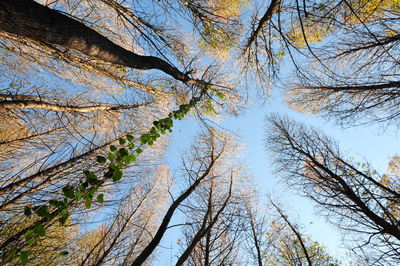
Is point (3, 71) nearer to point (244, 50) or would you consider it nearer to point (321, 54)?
point (244, 50)

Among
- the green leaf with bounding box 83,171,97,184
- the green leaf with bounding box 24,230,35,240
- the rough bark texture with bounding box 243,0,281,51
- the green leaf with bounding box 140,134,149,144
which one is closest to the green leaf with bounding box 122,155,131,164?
the green leaf with bounding box 83,171,97,184

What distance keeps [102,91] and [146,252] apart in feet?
13.8

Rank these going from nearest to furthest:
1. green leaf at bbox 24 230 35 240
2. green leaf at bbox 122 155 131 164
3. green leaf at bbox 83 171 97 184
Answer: green leaf at bbox 24 230 35 240
green leaf at bbox 83 171 97 184
green leaf at bbox 122 155 131 164

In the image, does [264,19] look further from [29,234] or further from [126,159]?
[29,234]

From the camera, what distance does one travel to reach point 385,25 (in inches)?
147

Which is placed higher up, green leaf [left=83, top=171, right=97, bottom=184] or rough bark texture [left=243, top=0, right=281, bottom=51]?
rough bark texture [left=243, top=0, right=281, bottom=51]

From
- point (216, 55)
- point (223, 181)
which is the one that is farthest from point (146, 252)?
point (216, 55)

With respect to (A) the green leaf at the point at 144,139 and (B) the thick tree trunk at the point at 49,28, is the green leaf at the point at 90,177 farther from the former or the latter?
(B) the thick tree trunk at the point at 49,28

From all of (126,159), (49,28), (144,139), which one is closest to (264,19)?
(144,139)

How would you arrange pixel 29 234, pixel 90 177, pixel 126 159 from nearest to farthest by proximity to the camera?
pixel 29 234 → pixel 90 177 → pixel 126 159

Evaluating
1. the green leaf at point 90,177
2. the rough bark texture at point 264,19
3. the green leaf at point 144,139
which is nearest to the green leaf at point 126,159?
the green leaf at point 90,177

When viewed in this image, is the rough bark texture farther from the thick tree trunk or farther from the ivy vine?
the ivy vine

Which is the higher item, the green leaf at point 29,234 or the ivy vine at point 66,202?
the ivy vine at point 66,202

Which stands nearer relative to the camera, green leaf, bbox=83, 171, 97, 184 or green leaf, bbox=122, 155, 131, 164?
green leaf, bbox=83, 171, 97, 184
